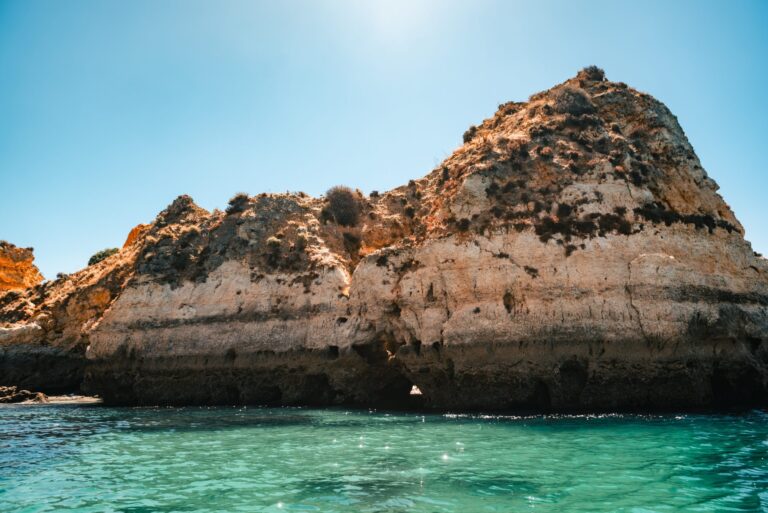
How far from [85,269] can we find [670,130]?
42.7m

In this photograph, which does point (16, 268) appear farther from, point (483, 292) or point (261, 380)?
point (483, 292)

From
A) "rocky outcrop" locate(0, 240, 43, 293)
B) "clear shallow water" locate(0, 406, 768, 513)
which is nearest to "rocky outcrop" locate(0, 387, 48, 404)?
"clear shallow water" locate(0, 406, 768, 513)

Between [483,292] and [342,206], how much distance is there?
1523 cm

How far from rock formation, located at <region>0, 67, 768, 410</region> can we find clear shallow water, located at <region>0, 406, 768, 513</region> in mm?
2733

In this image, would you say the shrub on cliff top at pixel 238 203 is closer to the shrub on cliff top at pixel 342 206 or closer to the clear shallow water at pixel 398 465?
the shrub on cliff top at pixel 342 206

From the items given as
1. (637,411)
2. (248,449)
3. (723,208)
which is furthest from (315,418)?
(723,208)

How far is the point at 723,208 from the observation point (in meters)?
24.6

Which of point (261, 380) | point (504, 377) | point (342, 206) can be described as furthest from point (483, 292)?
point (342, 206)

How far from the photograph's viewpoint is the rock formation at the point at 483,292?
2022 cm

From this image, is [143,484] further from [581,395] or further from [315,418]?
[581,395]

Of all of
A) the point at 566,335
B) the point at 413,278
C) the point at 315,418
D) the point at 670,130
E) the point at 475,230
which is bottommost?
the point at 315,418

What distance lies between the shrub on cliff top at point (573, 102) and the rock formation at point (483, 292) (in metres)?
0.12

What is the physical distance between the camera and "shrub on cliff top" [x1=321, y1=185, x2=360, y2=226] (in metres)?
Result: 34.9

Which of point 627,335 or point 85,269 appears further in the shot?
point 85,269
